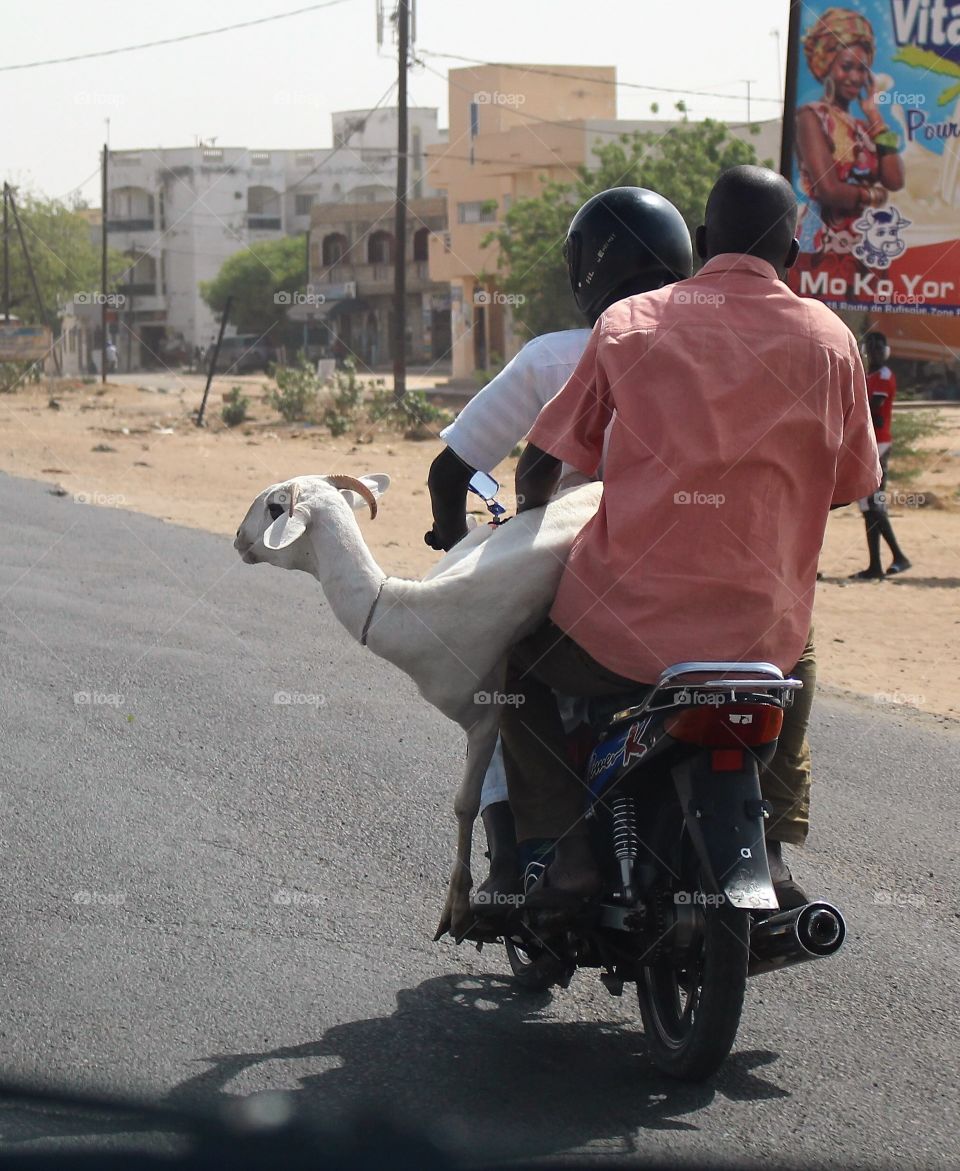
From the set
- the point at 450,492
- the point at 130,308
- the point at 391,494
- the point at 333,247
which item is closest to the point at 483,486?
the point at 450,492

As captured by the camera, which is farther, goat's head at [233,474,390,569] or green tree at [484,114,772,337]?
green tree at [484,114,772,337]

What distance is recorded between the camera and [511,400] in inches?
146

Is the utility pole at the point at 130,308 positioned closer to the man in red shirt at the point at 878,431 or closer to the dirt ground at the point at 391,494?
the dirt ground at the point at 391,494

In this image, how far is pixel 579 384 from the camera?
3271 mm

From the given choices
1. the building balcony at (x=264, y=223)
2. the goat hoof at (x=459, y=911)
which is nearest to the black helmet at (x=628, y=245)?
the goat hoof at (x=459, y=911)

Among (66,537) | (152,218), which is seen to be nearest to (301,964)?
(66,537)

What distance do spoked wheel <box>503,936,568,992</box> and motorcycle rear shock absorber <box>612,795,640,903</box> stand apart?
0.99 feet

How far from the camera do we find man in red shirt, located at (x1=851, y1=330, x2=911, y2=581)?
1245 cm

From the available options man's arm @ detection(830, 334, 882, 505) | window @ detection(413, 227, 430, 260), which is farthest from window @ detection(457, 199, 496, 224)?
man's arm @ detection(830, 334, 882, 505)

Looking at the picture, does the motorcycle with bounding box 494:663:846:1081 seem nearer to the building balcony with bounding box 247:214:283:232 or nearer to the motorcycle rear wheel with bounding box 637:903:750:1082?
the motorcycle rear wheel with bounding box 637:903:750:1082

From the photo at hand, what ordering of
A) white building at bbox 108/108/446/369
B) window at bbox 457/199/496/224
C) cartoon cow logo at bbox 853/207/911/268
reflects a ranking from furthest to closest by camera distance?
1. white building at bbox 108/108/446/369
2. window at bbox 457/199/496/224
3. cartoon cow logo at bbox 853/207/911/268

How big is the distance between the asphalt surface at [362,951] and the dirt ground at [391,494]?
2290 mm

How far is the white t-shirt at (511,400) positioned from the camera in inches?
145

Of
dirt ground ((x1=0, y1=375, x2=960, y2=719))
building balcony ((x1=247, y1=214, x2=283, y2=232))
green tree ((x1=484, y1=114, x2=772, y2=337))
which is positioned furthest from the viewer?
building balcony ((x1=247, y1=214, x2=283, y2=232))
